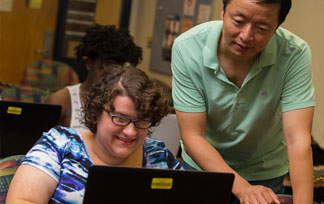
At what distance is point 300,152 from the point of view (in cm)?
176

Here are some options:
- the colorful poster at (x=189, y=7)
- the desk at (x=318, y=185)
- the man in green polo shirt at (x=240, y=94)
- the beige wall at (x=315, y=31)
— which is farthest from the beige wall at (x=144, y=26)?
the man in green polo shirt at (x=240, y=94)

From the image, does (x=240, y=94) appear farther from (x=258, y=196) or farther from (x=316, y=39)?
(x=316, y=39)

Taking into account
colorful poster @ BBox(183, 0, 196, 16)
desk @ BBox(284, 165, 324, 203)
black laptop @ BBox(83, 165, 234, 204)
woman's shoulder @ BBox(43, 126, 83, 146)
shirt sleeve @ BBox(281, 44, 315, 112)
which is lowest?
desk @ BBox(284, 165, 324, 203)

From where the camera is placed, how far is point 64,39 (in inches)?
243

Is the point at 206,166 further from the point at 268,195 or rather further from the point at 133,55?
the point at 133,55

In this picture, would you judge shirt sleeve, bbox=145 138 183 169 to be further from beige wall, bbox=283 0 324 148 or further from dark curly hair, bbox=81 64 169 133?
beige wall, bbox=283 0 324 148

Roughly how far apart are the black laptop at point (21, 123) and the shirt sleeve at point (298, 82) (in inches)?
35.3

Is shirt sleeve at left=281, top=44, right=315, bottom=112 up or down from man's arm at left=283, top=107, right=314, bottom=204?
up

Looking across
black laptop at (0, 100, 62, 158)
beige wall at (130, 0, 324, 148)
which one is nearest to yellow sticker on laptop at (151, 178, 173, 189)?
black laptop at (0, 100, 62, 158)

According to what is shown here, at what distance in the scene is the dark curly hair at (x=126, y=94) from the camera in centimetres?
161

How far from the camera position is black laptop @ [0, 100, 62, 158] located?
2.09 meters

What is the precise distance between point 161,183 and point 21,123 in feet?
3.40

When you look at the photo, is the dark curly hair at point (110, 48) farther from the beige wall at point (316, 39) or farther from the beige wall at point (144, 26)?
the beige wall at point (144, 26)

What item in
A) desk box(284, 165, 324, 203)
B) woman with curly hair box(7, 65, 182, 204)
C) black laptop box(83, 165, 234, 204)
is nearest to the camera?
black laptop box(83, 165, 234, 204)
